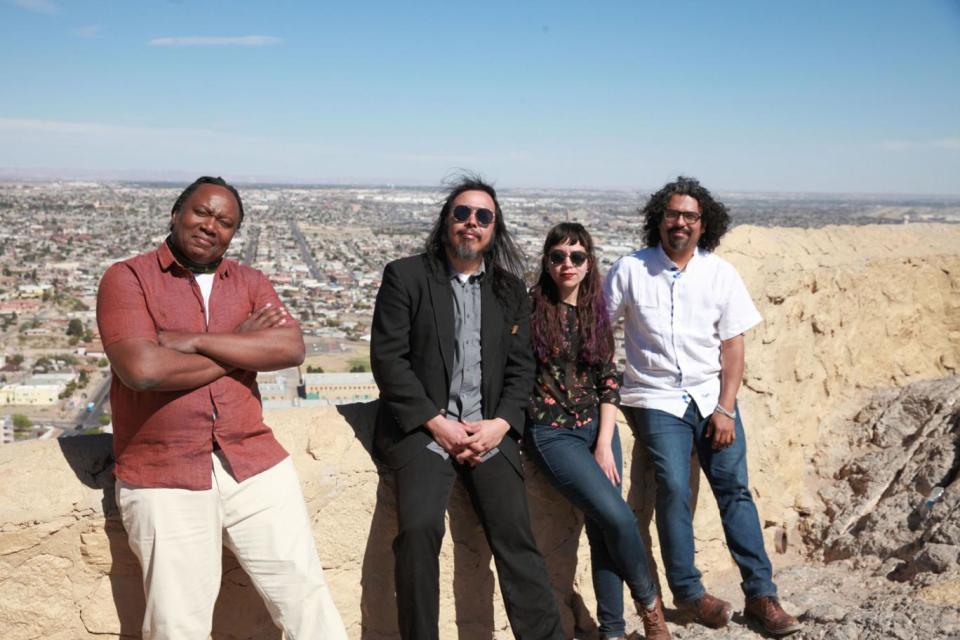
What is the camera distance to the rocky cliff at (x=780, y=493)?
8.73 ft

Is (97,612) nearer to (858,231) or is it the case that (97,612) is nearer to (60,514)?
(60,514)

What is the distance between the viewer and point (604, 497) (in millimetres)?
3078

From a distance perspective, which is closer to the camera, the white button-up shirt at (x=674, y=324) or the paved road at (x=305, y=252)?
the white button-up shirt at (x=674, y=324)

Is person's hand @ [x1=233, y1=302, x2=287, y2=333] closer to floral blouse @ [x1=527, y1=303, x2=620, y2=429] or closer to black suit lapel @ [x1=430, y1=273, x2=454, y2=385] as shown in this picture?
black suit lapel @ [x1=430, y1=273, x2=454, y2=385]

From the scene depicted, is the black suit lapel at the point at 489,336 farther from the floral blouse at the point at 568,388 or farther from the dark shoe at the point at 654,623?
the dark shoe at the point at 654,623

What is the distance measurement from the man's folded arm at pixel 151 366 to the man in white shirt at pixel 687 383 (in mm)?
1796

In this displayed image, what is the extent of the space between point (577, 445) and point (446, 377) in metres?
0.61

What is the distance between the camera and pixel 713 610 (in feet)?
10.9

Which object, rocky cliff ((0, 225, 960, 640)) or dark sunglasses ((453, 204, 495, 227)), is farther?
dark sunglasses ((453, 204, 495, 227))

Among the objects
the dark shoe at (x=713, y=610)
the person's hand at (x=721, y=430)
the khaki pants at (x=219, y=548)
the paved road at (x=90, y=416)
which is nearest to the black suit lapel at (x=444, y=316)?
the khaki pants at (x=219, y=548)

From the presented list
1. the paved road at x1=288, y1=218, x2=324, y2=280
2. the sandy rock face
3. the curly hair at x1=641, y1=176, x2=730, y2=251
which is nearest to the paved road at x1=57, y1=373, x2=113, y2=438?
the sandy rock face

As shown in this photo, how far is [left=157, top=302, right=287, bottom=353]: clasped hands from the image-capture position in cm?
246

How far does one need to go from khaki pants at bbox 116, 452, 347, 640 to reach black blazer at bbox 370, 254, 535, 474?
1.40 feet

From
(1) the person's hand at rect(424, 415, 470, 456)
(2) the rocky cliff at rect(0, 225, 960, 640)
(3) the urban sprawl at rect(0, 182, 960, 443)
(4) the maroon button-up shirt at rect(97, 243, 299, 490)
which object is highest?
(4) the maroon button-up shirt at rect(97, 243, 299, 490)
